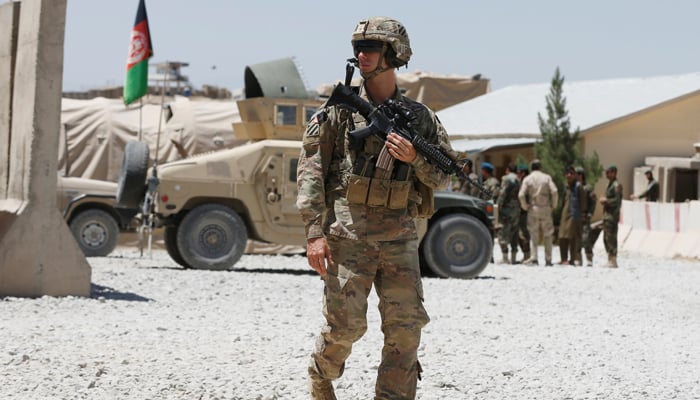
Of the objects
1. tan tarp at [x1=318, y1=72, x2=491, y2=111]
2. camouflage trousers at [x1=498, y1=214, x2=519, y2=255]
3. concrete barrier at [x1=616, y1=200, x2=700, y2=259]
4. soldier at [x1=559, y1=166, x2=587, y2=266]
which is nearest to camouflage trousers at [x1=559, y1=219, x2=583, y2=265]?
soldier at [x1=559, y1=166, x2=587, y2=266]

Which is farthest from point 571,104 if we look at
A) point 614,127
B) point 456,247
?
point 456,247

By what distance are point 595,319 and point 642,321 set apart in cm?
43

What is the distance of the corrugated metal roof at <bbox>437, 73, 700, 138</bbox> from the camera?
3053cm

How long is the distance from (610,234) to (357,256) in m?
13.7

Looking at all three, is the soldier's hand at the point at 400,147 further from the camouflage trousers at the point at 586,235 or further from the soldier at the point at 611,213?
the camouflage trousers at the point at 586,235

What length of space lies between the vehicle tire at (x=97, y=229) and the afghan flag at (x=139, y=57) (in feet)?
7.64

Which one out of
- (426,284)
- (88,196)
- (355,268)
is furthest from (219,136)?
(355,268)

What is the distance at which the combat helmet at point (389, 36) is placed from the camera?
197 inches

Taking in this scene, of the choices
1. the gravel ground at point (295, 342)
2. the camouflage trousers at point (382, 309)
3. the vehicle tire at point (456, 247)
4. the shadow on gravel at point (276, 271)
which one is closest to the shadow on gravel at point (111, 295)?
the gravel ground at point (295, 342)

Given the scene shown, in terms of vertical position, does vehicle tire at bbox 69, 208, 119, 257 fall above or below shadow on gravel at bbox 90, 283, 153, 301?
above

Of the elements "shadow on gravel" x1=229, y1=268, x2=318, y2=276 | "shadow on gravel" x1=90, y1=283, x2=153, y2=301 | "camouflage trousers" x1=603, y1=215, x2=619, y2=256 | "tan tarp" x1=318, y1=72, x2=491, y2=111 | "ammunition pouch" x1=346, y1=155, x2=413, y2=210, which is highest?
"tan tarp" x1=318, y1=72, x2=491, y2=111

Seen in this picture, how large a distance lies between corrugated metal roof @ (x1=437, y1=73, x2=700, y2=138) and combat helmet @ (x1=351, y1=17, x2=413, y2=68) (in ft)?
79.9

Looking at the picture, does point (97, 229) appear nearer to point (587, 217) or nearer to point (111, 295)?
point (111, 295)

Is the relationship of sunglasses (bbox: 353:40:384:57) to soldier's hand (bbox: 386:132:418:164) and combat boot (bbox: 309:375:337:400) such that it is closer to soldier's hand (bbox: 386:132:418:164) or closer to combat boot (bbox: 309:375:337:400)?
soldier's hand (bbox: 386:132:418:164)
